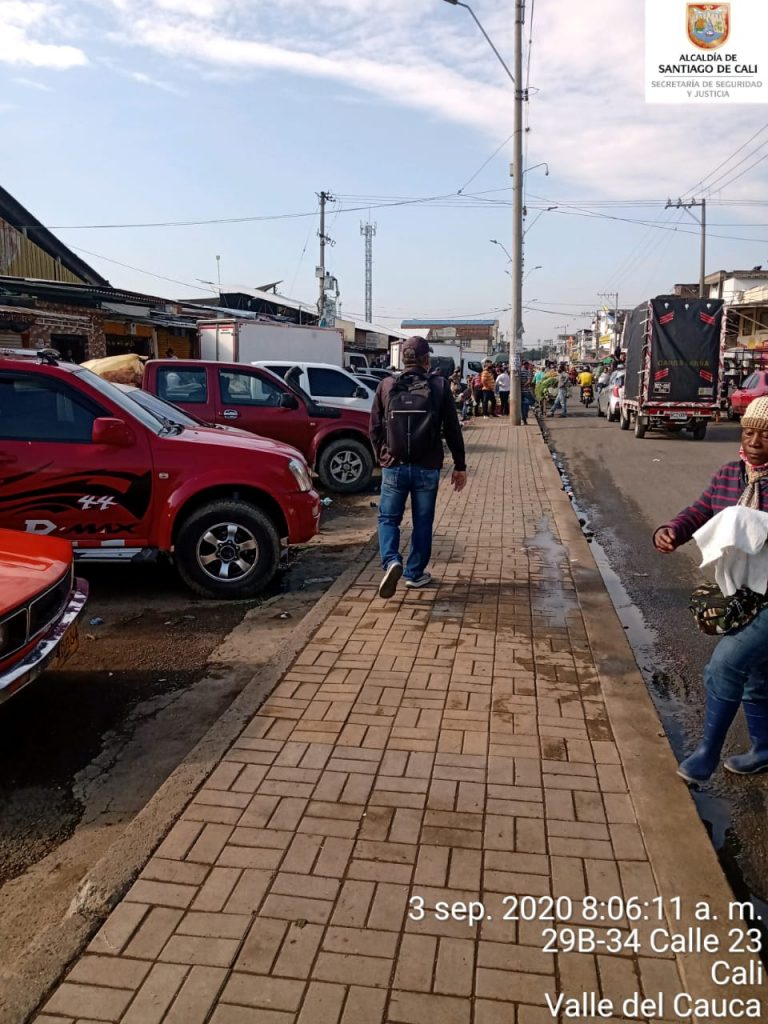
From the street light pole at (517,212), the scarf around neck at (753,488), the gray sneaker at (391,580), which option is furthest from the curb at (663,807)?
the street light pole at (517,212)

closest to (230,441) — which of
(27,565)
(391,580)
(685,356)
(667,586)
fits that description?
(391,580)

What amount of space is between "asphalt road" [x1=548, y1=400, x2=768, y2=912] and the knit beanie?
167cm

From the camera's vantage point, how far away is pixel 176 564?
6.20m

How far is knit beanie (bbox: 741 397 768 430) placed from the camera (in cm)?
312

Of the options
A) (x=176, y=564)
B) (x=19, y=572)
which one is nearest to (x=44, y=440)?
(x=176, y=564)

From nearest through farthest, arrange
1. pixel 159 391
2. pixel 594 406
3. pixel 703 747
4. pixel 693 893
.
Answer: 1. pixel 693 893
2. pixel 703 747
3. pixel 159 391
4. pixel 594 406

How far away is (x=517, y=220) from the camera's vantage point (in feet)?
76.4

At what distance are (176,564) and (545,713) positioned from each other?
130 inches

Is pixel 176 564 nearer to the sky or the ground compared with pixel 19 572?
nearer to the ground

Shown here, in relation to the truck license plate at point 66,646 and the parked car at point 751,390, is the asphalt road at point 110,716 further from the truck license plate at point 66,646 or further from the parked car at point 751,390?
the parked car at point 751,390

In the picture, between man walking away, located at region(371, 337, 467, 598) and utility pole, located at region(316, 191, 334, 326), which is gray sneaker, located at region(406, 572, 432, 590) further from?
utility pole, located at region(316, 191, 334, 326)

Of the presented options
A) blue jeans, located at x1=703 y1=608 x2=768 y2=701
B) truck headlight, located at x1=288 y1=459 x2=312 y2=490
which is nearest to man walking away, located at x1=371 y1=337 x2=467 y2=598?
truck headlight, located at x1=288 y1=459 x2=312 y2=490

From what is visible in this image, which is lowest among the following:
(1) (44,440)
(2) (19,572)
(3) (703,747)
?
(3) (703,747)

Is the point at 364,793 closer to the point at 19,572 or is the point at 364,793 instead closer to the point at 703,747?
the point at 703,747
